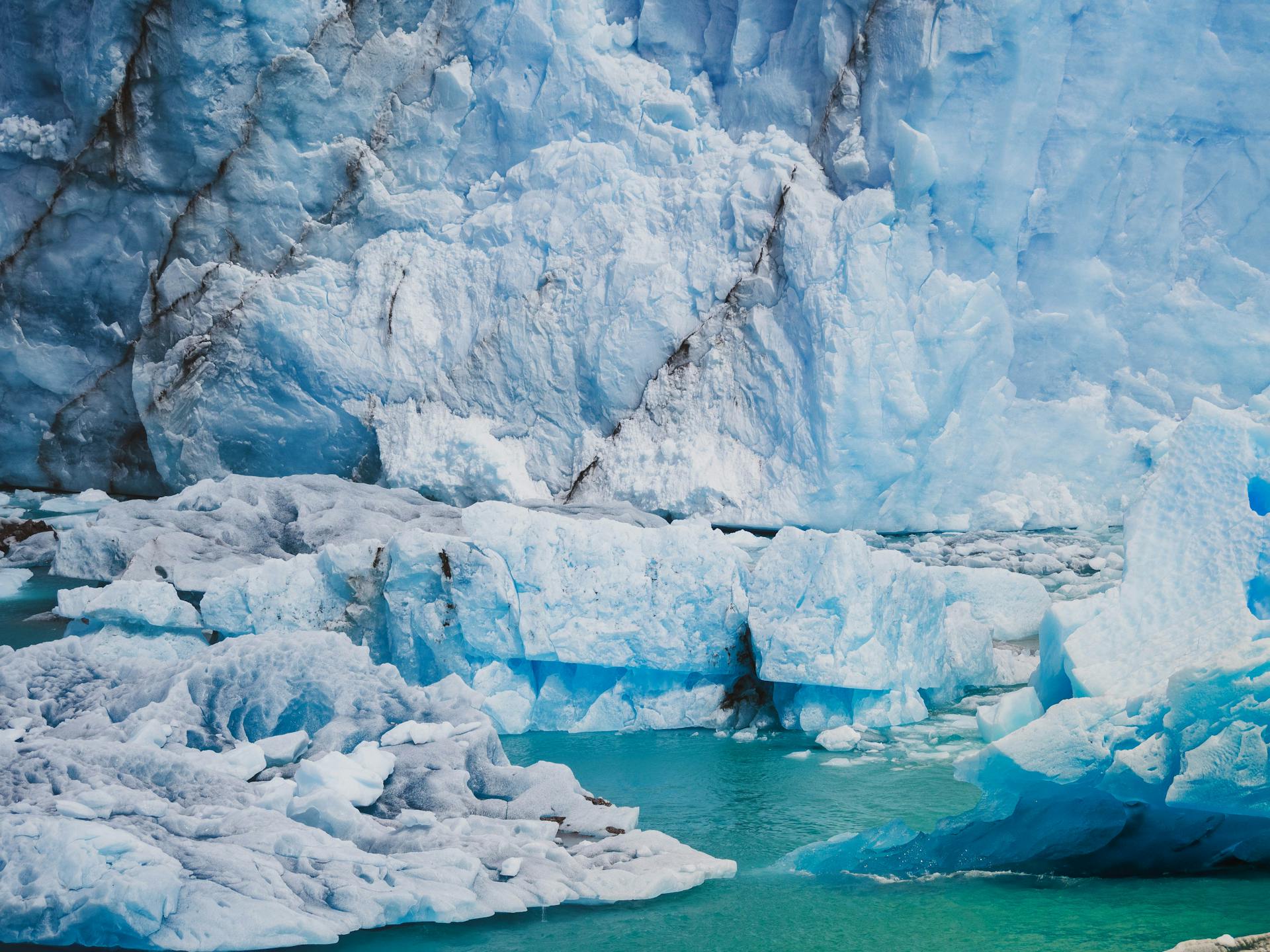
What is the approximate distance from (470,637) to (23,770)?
2016 millimetres

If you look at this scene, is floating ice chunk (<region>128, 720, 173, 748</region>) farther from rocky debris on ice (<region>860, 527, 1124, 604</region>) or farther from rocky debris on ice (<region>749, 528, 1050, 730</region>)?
rocky debris on ice (<region>860, 527, 1124, 604</region>)

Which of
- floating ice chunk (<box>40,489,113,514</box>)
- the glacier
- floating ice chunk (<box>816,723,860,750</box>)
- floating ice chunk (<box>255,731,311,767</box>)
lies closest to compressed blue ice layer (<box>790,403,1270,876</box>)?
floating ice chunk (<box>816,723,860,750</box>)

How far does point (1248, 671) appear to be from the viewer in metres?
2.84

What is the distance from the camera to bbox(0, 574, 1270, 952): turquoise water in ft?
9.59

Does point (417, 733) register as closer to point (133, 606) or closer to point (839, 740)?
point (839, 740)

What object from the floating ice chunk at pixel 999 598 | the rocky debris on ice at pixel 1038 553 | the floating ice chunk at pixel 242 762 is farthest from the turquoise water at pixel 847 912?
the rocky debris on ice at pixel 1038 553

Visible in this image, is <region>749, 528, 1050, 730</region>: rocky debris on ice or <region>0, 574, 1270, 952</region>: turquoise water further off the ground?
<region>749, 528, 1050, 730</region>: rocky debris on ice

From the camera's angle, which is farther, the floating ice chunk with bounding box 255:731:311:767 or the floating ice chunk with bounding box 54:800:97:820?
the floating ice chunk with bounding box 255:731:311:767

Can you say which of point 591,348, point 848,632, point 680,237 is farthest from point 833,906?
point 680,237

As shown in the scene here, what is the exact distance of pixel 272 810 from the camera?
333 centimetres

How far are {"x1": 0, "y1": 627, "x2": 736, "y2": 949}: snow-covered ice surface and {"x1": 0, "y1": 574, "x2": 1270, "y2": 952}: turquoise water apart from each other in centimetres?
9

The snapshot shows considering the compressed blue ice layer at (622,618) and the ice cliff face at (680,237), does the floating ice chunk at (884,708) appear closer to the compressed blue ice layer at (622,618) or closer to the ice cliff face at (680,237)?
the compressed blue ice layer at (622,618)

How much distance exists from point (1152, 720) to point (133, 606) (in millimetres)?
4252

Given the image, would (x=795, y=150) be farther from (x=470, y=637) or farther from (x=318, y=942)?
(x=318, y=942)
